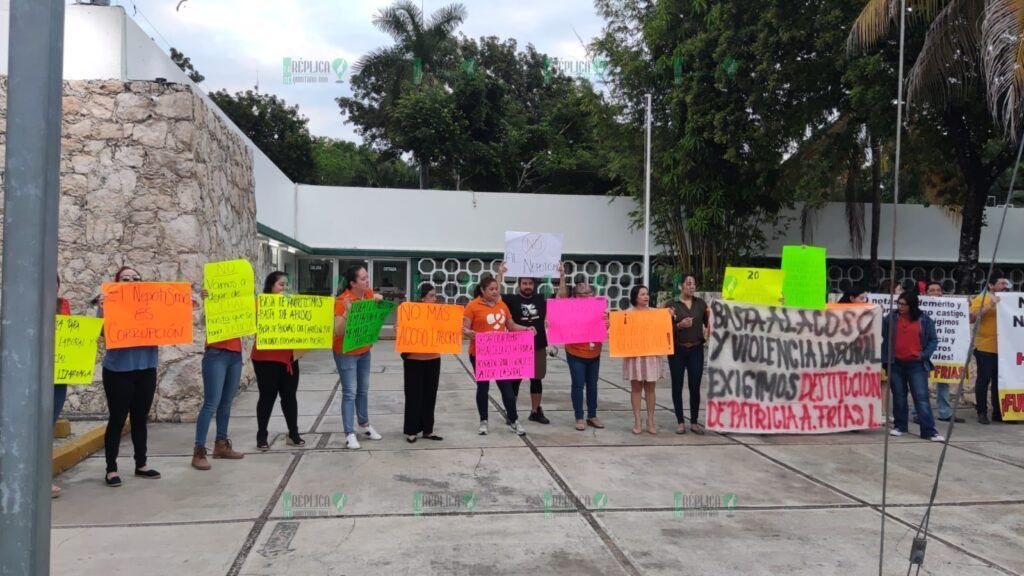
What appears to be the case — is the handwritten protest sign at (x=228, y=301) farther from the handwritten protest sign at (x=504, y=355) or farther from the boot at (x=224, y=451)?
the handwritten protest sign at (x=504, y=355)

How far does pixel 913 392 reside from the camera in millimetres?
7727

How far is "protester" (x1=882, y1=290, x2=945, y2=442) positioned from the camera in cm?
764

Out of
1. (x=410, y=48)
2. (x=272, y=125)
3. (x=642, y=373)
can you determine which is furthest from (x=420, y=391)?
(x=272, y=125)

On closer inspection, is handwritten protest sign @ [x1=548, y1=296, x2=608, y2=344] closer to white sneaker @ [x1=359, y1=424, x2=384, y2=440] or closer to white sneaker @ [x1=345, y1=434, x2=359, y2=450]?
white sneaker @ [x1=359, y1=424, x2=384, y2=440]

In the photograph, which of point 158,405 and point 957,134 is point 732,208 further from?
point 158,405

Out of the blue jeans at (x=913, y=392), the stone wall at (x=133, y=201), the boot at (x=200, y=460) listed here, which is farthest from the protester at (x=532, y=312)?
the blue jeans at (x=913, y=392)

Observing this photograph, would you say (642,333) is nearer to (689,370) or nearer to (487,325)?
(689,370)

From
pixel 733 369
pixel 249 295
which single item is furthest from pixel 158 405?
pixel 733 369

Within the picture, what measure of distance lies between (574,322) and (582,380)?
66 cm

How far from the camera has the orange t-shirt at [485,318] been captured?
755 centimetres

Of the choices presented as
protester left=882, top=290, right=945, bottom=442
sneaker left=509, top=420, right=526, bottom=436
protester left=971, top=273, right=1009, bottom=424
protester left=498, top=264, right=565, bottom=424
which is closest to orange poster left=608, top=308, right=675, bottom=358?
protester left=498, top=264, right=565, bottom=424

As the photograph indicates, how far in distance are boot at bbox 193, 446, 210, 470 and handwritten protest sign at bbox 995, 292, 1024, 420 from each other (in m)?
8.71

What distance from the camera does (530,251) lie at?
29.0 ft

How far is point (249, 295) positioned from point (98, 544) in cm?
253
